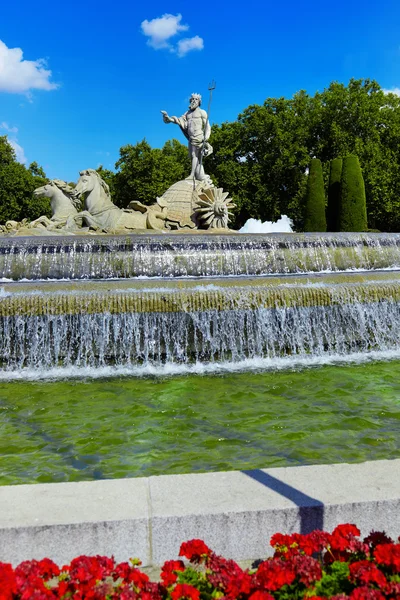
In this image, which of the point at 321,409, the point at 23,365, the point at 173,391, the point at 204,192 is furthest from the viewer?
the point at 204,192

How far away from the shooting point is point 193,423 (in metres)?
5.29

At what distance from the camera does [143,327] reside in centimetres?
805

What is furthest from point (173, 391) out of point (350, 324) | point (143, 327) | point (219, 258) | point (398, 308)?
point (219, 258)

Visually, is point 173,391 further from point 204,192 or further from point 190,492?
point 204,192

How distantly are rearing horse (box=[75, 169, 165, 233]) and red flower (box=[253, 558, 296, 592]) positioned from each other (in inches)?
542

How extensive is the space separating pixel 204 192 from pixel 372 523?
15.2 m

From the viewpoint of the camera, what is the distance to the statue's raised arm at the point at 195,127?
18.8 m

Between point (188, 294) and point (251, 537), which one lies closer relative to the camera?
point (251, 537)

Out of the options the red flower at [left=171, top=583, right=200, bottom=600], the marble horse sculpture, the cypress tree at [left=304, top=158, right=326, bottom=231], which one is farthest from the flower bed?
the cypress tree at [left=304, top=158, right=326, bottom=231]

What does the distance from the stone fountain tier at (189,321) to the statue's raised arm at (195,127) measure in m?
11.2

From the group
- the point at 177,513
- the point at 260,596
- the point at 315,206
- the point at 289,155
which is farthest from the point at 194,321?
the point at 289,155

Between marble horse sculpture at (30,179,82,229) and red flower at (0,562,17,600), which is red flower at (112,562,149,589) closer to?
red flower at (0,562,17,600)

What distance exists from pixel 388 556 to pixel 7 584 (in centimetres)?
146

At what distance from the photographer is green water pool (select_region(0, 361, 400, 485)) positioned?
429 cm
